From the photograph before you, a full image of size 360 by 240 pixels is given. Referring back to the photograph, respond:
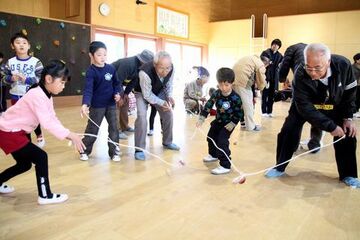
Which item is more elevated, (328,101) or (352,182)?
(328,101)

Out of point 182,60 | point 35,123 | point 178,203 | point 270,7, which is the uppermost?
point 270,7

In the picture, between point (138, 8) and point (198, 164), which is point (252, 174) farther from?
point (138, 8)

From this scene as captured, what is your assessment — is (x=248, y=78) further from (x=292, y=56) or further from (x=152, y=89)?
(x=152, y=89)

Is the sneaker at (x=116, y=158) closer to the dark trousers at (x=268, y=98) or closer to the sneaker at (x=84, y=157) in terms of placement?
the sneaker at (x=84, y=157)

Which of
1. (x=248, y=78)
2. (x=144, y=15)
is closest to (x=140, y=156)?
(x=248, y=78)

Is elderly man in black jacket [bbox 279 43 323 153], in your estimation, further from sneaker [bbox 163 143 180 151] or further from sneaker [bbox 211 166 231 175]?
sneaker [bbox 163 143 180 151]

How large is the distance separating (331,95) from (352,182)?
0.69 meters

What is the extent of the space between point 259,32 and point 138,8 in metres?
4.93

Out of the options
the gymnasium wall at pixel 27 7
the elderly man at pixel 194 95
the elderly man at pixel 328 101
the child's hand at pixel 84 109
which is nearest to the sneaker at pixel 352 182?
the elderly man at pixel 328 101

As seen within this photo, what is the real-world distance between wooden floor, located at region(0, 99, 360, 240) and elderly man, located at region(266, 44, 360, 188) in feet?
0.87

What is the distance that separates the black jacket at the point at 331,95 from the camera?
2232 millimetres

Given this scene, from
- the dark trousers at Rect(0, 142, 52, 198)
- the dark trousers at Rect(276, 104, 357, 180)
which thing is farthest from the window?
the dark trousers at Rect(0, 142, 52, 198)

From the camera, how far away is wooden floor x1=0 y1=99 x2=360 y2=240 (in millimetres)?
1672

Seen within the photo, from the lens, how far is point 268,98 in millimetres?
6160
